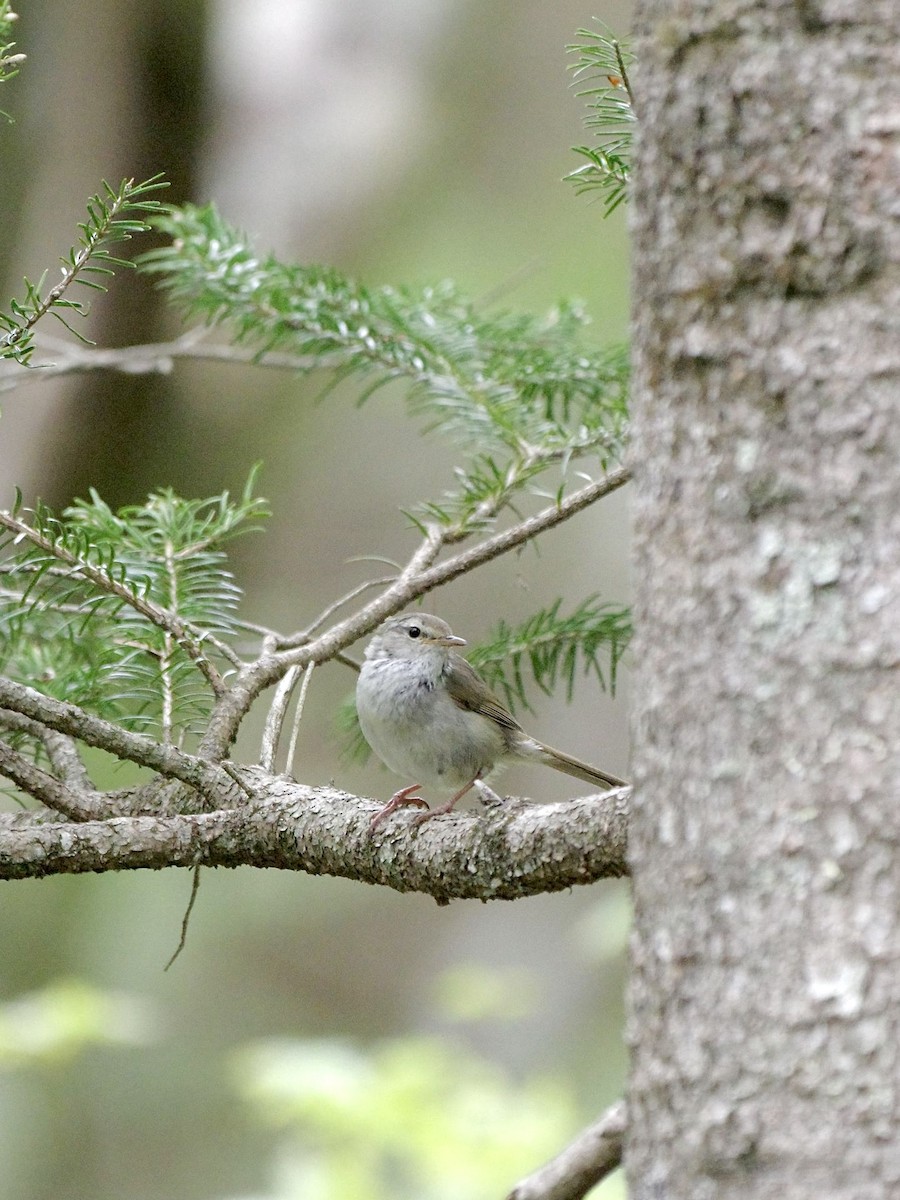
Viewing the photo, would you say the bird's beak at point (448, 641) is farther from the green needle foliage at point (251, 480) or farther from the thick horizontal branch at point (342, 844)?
the thick horizontal branch at point (342, 844)

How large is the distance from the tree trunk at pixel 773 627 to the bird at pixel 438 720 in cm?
224

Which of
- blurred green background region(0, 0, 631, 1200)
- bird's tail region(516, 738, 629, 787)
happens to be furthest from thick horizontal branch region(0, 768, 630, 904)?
blurred green background region(0, 0, 631, 1200)

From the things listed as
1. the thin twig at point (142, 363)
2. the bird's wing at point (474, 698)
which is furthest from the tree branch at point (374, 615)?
the bird's wing at point (474, 698)

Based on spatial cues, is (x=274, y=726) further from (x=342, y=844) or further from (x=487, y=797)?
(x=487, y=797)

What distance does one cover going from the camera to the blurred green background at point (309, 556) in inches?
179

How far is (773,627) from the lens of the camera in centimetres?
104

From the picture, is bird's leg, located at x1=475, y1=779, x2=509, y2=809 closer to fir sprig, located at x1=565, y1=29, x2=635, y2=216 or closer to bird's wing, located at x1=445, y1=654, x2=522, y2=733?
fir sprig, located at x1=565, y1=29, x2=635, y2=216

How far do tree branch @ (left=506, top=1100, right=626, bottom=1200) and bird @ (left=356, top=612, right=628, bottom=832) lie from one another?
78.8 inches

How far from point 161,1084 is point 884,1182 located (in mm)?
7562

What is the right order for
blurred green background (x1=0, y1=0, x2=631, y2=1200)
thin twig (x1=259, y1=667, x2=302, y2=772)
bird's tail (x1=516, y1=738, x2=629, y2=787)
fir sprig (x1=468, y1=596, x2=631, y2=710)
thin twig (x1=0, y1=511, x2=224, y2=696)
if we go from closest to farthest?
thin twig (x1=0, y1=511, x2=224, y2=696) < thin twig (x1=259, y1=667, x2=302, y2=772) < fir sprig (x1=468, y1=596, x2=631, y2=710) < bird's tail (x1=516, y1=738, x2=629, y2=787) < blurred green background (x1=0, y1=0, x2=631, y2=1200)

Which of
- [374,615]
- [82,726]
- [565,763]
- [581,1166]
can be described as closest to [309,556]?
[565,763]

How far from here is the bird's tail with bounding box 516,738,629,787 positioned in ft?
11.3

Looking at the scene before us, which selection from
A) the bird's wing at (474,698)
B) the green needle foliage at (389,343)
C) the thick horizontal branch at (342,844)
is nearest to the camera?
the thick horizontal branch at (342,844)

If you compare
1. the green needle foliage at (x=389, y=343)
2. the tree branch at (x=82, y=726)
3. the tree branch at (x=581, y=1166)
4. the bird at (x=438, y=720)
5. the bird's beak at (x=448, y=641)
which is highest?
the green needle foliage at (x=389, y=343)
